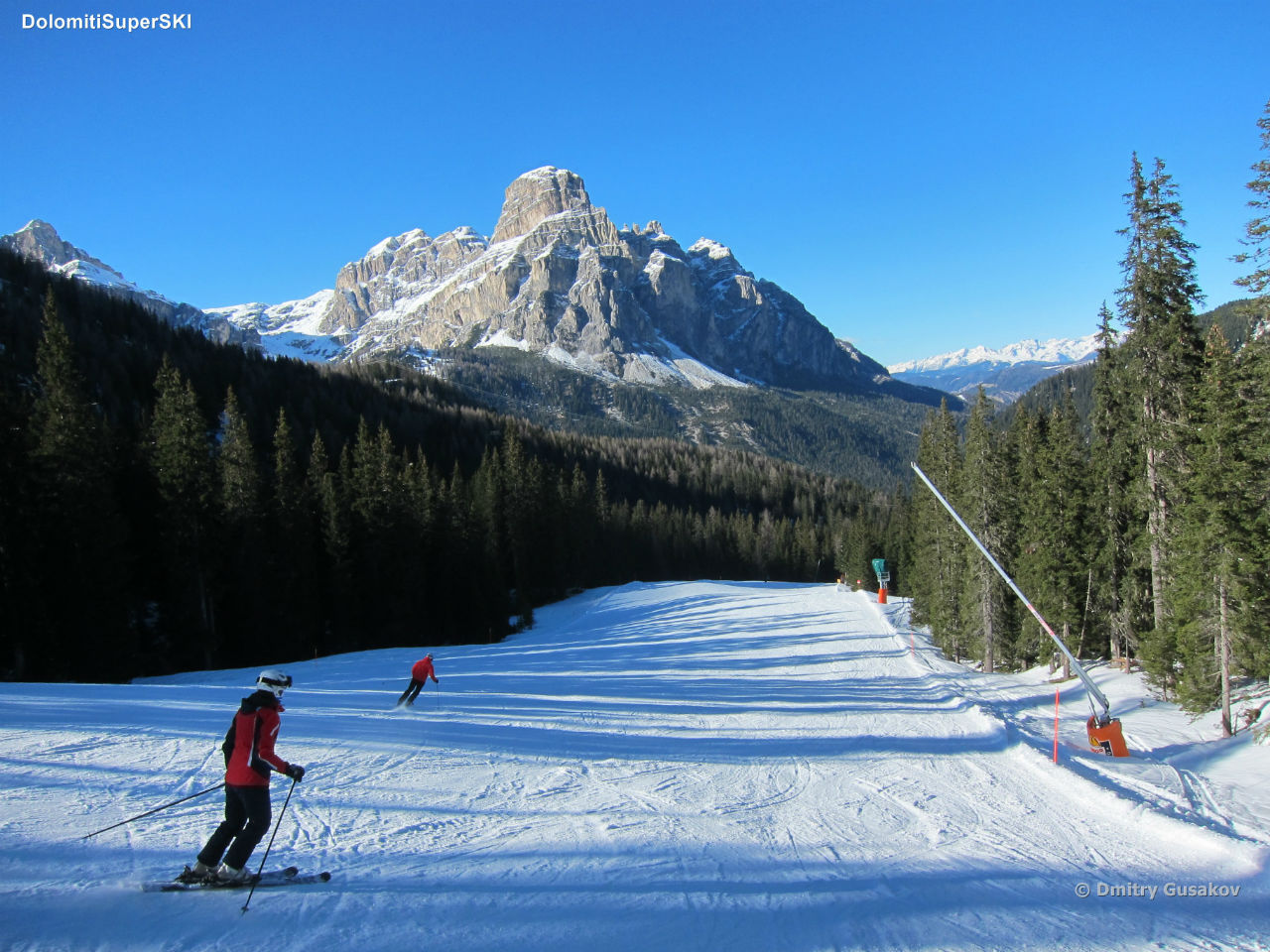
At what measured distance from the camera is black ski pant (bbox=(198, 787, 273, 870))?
20.6 ft

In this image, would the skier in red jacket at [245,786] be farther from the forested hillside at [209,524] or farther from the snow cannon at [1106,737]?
the forested hillside at [209,524]

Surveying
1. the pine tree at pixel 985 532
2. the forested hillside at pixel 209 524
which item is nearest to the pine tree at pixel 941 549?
the pine tree at pixel 985 532

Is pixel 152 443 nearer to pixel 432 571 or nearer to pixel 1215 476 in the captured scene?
pixel 432 571

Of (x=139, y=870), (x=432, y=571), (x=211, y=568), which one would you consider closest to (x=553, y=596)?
(x=432, y=571)

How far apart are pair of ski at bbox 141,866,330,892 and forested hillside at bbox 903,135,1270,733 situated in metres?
18.4

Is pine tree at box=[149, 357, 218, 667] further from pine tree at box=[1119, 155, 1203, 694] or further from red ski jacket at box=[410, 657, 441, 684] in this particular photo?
pine tree at box=[1119, 155, 1203, 694]

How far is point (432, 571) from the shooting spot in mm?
41625

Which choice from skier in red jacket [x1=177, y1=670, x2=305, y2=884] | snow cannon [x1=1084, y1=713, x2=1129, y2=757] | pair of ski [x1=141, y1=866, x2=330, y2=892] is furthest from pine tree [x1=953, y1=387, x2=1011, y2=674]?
skier in red jacket [x1=177, y1=670, x2=305, y2=884]

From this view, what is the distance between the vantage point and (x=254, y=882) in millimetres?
6223

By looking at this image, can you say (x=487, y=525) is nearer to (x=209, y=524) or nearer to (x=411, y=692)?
(x=209, y=524)

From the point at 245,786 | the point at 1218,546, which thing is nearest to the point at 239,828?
the point at 245,786

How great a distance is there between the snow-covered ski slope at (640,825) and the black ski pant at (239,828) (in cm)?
35

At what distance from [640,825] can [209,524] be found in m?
30.8

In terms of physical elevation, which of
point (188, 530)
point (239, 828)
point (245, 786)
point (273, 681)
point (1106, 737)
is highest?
point (188, 530)
